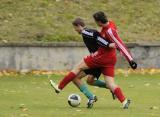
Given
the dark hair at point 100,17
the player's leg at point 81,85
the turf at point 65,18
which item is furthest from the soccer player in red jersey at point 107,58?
the turf at point 65,18

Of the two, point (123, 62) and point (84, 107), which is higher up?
point (84, 107)

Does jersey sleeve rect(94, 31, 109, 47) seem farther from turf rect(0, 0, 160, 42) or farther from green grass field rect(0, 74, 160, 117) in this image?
turf rect(0, 0, 160, 42)

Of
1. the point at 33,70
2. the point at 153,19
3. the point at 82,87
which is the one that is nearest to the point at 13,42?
the point at 33,70

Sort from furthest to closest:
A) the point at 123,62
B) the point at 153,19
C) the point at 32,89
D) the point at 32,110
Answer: the point at 153,19 < the point at 123,62 < the point at 32,89 < the point at 32,110

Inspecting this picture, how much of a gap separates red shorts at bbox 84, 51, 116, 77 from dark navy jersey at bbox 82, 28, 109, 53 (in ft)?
0.45

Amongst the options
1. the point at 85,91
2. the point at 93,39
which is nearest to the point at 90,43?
the point at 93,39

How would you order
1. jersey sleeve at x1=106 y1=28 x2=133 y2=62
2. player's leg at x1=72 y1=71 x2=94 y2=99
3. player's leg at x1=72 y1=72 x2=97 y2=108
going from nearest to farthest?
jersey sleeve at x1=106 y1=28 x2=133 y2=62
player's leg at x1=72 y1=72 x2=97 y2=108
player's leg at x1=72 y1=71 x2=94 y2=99

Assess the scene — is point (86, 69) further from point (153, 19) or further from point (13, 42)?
point (153, 19)

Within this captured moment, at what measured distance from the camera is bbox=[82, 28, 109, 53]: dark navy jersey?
11781mm

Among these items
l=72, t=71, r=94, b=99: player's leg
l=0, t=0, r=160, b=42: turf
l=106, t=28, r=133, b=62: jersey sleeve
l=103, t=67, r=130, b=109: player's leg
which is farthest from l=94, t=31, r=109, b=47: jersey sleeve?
l=0, t=0, r=160, b=42: turf

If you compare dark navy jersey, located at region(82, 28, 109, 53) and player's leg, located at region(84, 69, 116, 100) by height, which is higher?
dark navy jersey, located at region(82, 28, 109, 53)

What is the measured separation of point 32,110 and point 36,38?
8.33 m

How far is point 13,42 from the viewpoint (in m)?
18.7

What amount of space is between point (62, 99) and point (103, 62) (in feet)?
6.17
